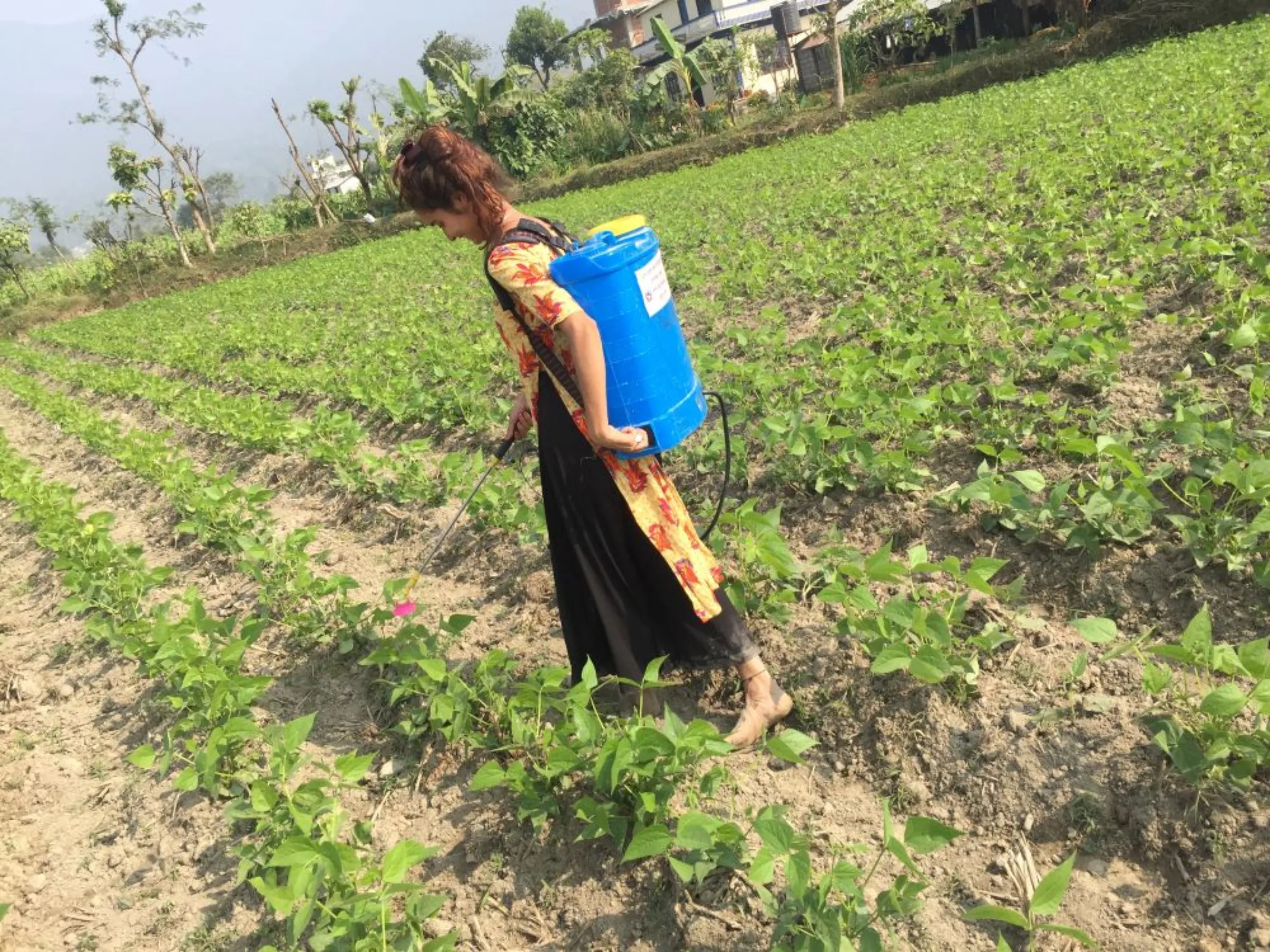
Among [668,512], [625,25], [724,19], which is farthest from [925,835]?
[625,25]

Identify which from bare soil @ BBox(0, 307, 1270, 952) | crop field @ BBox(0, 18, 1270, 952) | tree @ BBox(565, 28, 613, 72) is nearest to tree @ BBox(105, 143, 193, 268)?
tree @ BBox(565, 28, 613, 72)

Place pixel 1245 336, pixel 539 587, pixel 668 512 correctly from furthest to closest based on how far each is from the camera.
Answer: pixel 539 587, pixel 1245 336, pixel 668 512

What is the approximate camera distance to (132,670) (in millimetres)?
3818

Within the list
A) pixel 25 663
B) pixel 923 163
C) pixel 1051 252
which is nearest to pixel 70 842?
pixel 25 663

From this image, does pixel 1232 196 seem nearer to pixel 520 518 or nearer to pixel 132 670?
pixel 520 518

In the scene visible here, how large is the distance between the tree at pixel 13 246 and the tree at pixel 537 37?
98.8 feet

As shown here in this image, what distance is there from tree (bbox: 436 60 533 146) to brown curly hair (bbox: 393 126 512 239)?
24532 mm

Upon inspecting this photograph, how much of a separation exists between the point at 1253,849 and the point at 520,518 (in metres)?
2.71

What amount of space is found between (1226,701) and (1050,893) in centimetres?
63

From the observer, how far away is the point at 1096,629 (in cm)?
207

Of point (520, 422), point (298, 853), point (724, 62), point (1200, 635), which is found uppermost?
point (724, 62)

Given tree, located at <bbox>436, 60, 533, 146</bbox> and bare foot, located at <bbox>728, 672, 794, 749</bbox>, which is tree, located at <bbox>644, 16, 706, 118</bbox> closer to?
tree, located at <bbox>436, 60, 533, 146</bbox>

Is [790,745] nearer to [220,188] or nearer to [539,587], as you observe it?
[539,587]

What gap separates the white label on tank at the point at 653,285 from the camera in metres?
2.01
